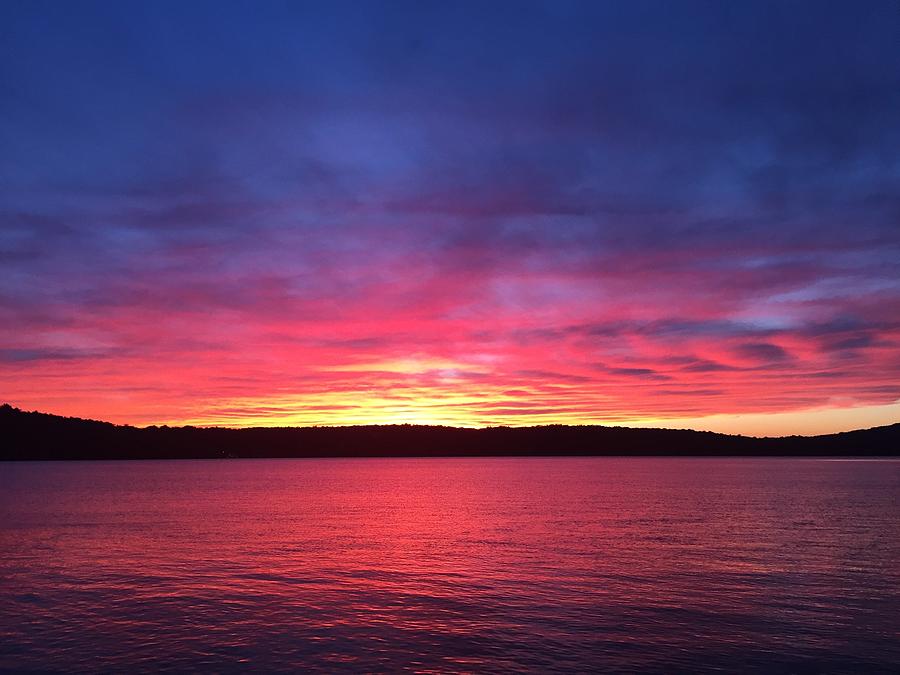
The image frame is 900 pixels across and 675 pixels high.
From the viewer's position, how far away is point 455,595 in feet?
135

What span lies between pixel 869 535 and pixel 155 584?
66.7 m

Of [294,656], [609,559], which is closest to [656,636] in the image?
[294,656]

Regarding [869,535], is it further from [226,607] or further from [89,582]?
[89,582]

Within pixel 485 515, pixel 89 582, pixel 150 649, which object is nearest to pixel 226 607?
pixel 150 649

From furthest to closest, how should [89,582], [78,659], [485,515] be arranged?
[485,515] → [89,582] → [78,659]

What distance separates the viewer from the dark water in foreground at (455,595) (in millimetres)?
29375

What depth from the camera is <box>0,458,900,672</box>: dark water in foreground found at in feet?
96.4

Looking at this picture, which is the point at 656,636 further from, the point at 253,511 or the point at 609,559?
the point at 253,511

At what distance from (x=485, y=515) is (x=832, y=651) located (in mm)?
68349

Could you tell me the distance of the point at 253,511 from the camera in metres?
102

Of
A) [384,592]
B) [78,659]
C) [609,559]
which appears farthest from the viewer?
[609,559]

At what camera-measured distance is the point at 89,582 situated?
148ft

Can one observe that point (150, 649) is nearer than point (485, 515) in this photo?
Yes

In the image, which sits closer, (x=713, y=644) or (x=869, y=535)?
(x=713, y=644)
